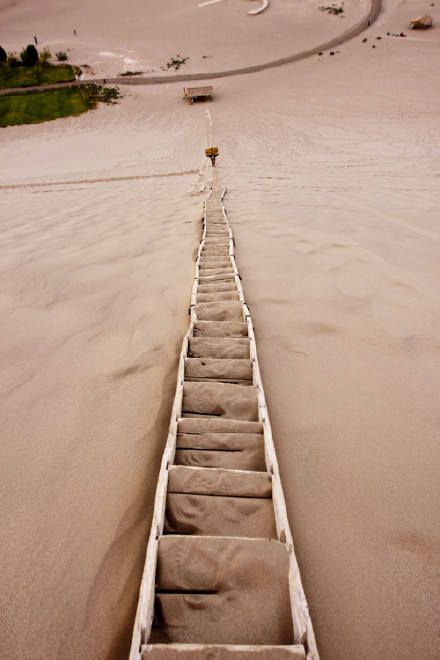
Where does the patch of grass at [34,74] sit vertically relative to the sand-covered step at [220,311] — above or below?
above

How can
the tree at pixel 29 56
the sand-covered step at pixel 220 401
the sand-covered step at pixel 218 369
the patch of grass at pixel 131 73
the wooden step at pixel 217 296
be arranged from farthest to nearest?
the patch of grass at pixel 131 73
the tree at pixel 29 56
the wooden step at pixel 217 296
the sand-covered step at pixel 218 369
the sand-covered step at pixel 220 401

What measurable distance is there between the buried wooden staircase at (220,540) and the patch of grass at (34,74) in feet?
87.9

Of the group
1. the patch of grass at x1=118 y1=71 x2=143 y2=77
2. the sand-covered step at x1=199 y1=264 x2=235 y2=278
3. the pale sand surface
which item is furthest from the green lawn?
the sand-covered step at x1=199 y1=264 x2=235 y2=278

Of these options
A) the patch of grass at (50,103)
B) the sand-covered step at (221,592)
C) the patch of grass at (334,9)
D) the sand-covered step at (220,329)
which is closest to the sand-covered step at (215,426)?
the sand-covered step at (221,592)

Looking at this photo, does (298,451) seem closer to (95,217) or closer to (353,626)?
(353,626)

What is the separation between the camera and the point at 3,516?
1.12 m

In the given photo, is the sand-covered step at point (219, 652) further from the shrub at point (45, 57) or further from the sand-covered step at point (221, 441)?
the shrub at point (45, 57)

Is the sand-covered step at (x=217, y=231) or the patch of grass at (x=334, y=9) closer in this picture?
the sand-covered step at (x=217, y=231)

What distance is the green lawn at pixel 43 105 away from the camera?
16812mm

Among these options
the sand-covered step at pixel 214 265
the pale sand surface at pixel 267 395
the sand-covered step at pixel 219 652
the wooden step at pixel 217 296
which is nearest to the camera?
the sand-covered step at pixel 219 652

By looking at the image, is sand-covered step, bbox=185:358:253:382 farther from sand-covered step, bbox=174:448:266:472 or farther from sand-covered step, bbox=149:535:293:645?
sand-covered step, bbox=149:535:293:645

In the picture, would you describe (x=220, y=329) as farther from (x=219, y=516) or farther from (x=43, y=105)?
(x=43, y=105)

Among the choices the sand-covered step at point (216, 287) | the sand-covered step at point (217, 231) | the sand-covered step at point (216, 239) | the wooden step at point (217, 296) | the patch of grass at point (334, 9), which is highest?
the patch of grass at point (334, 9)

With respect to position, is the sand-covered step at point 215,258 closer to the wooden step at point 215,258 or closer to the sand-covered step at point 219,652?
the wooden step at point 215,258
